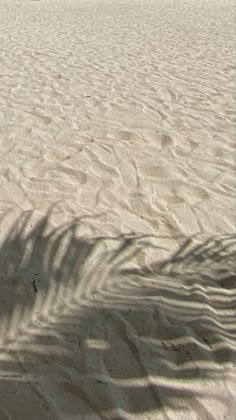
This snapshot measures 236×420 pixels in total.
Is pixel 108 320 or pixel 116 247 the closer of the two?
pixel 108 320

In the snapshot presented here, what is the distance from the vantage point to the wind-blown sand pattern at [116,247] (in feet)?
6.88

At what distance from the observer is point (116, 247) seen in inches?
116

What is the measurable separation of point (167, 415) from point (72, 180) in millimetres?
2102

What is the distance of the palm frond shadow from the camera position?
6.80 ft

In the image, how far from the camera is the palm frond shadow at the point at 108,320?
207 cm

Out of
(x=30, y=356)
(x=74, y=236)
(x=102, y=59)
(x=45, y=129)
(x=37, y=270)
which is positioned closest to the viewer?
(x=30, y=356)

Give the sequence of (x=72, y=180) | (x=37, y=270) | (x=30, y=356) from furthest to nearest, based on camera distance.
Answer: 1. (x=72, y=180)
2. (x=37, y=270)
3. (x=30, y=356)

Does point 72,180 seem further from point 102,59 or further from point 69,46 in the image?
point 69,46

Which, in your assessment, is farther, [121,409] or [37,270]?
[37,270]

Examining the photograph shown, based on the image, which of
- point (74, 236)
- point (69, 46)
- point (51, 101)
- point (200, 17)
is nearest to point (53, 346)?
point (74, 236)

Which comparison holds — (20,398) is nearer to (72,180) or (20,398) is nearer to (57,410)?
(57,410)

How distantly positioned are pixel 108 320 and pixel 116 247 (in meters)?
0.65

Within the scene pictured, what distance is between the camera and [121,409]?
78.7 inches

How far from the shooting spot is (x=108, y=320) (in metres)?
2.38
